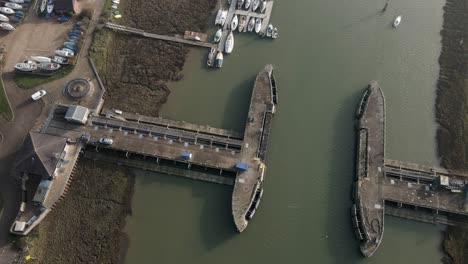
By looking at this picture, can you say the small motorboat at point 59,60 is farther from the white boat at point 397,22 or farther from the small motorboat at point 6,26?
the white boat at point 397,22

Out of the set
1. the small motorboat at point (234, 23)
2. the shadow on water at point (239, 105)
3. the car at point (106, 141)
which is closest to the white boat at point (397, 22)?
the shadow on water at point (239, 105)

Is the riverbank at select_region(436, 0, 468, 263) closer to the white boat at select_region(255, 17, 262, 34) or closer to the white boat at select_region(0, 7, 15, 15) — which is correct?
the white boat at select_region(255, 17, 262, 34)

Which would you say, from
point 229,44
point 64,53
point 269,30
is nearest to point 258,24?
point 269,30

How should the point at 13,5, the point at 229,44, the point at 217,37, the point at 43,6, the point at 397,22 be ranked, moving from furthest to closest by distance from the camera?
1. the point at 43,6
2. the point at 13,5
3. the point at 397,22
4. the point at 217,37
5. the point at 229,44

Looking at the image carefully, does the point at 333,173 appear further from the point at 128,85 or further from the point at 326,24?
the point at 128,85

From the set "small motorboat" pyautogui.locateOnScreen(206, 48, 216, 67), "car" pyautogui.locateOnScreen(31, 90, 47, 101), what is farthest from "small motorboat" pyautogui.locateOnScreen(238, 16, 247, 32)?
"car" pyautogui.locateOnScreen(31, 90, 47, 101)

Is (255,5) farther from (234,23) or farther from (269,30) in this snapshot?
(269,30)

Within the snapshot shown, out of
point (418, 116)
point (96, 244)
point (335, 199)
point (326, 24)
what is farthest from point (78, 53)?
point (418, 116)
